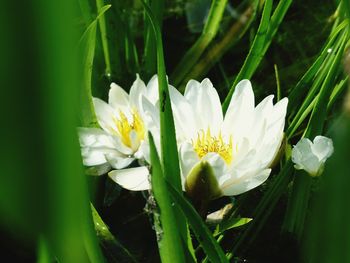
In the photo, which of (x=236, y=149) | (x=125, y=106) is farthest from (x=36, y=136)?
(x=125, y=106)

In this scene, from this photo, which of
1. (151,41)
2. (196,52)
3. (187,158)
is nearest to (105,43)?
(151,41)

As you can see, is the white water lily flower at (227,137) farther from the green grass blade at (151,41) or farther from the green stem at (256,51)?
the green grass blade at (151,41)

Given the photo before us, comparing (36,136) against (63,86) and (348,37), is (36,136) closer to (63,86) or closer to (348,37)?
(63,86)

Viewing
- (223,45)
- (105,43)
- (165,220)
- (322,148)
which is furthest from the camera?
(223,45)

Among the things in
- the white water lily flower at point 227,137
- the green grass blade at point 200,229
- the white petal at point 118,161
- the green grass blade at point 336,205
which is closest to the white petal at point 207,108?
the white water lily flower at point 227,137

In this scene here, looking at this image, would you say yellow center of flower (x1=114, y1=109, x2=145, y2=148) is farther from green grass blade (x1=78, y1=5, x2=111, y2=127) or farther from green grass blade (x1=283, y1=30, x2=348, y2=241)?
green grass blade (x1=283, y1=30, x2=348, y2=241)

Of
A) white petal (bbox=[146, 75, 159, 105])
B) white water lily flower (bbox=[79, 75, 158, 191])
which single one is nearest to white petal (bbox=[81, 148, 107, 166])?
white water lily flower (bbox=[79, 75, 158, 191])

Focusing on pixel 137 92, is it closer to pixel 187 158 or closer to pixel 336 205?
pixel 187 158

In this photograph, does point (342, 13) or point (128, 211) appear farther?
point (342, 13)
